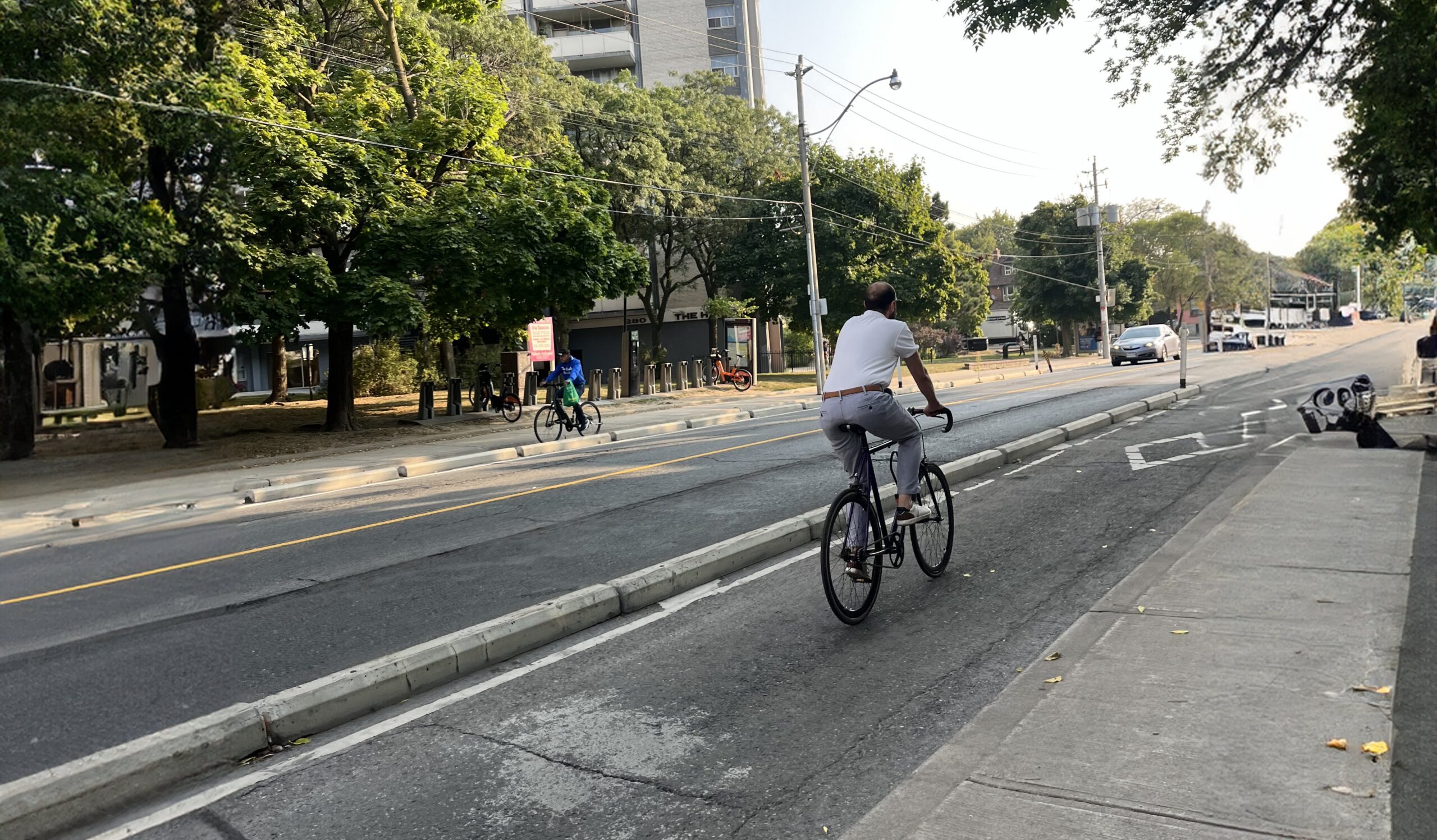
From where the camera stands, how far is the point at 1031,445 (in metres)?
13.3

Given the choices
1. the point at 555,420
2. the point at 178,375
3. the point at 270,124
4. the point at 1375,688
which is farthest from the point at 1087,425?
the point at 178,375

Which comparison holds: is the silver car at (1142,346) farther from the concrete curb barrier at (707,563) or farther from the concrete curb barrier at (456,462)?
the concrete curb barrier at (707,563)

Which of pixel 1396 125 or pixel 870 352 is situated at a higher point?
pixel 1396 125

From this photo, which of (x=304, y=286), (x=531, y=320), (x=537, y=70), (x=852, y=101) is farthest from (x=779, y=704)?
(x=537, y=70)

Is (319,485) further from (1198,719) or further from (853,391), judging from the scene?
(1198,719)

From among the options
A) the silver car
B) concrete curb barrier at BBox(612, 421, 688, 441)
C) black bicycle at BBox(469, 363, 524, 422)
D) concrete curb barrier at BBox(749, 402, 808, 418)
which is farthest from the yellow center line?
the silver car

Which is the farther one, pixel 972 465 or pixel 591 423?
pixel 591 423

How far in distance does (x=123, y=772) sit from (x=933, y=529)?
16.6 ft

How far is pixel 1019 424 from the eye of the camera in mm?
17500

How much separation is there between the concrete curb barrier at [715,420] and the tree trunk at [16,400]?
47.8ft

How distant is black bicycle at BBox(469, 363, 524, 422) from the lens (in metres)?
27.3

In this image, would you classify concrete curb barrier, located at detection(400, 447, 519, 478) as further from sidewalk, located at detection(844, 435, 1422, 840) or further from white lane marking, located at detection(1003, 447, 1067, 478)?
sidewalk, located at detection(844, 435, 1422, 840)

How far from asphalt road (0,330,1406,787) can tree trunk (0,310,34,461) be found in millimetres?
12645

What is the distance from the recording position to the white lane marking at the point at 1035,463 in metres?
11.8
